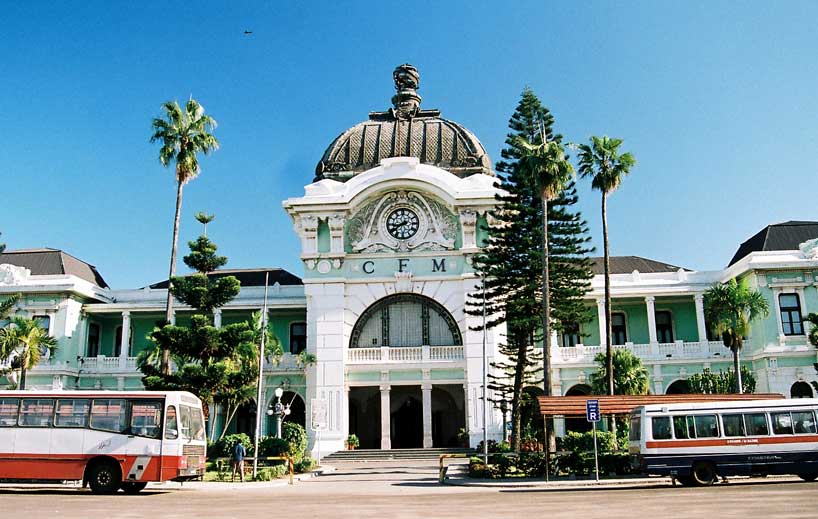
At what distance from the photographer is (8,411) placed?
20875 millimetres

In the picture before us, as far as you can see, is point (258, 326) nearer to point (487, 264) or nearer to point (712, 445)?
point (487, 264)

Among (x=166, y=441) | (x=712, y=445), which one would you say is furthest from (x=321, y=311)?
(x=712, y=445)

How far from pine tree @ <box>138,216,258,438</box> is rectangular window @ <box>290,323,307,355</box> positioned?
1055 cm

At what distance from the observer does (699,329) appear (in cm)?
4047

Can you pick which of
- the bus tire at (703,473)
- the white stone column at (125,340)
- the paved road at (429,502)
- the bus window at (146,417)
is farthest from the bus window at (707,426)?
the white stone column at (125,340)

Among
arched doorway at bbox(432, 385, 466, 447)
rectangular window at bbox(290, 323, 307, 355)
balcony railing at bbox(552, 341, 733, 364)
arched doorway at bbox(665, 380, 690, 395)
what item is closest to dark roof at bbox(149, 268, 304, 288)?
rectangular window at bbox(290, 323, 307, 355)

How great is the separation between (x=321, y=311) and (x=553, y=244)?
1262cm

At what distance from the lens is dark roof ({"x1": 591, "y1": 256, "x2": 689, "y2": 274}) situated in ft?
150

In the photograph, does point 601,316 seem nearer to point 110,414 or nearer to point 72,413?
point 110,414

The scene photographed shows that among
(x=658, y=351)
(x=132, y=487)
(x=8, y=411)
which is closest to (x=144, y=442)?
(x=132, y=487)

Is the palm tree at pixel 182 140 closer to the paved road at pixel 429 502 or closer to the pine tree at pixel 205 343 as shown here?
the pine tree at pixel 205 343

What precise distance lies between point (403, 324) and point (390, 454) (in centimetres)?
705

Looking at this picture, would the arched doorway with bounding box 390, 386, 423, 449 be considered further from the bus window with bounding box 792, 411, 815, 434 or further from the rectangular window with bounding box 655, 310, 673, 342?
the bus window with bounding box 792, 411, 815, 434

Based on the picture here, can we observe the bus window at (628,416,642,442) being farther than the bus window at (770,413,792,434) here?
Yes
